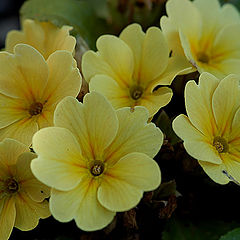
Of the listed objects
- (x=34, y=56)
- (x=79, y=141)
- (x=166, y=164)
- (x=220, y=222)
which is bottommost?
(x=220, y=222)

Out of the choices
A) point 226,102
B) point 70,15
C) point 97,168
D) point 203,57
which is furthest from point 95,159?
point 70,15

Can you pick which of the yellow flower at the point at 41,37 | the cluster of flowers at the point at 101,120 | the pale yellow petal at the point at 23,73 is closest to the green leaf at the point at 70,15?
the yellow flower at the point at 41,37

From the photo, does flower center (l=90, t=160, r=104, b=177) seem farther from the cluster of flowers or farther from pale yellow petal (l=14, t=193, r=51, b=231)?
pale yellow petal (l=14, t=193, r=51, b=231)

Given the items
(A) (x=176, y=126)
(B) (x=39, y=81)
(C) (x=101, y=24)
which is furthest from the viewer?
(C) (x=101, y=24)

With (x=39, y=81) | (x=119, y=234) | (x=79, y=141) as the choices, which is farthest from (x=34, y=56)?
(x=119, y=234)

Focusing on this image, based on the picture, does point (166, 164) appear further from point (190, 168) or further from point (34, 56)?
point (34, 56)

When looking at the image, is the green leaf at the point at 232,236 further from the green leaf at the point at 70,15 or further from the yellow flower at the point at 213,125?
the green leaf at the point at 70,15
